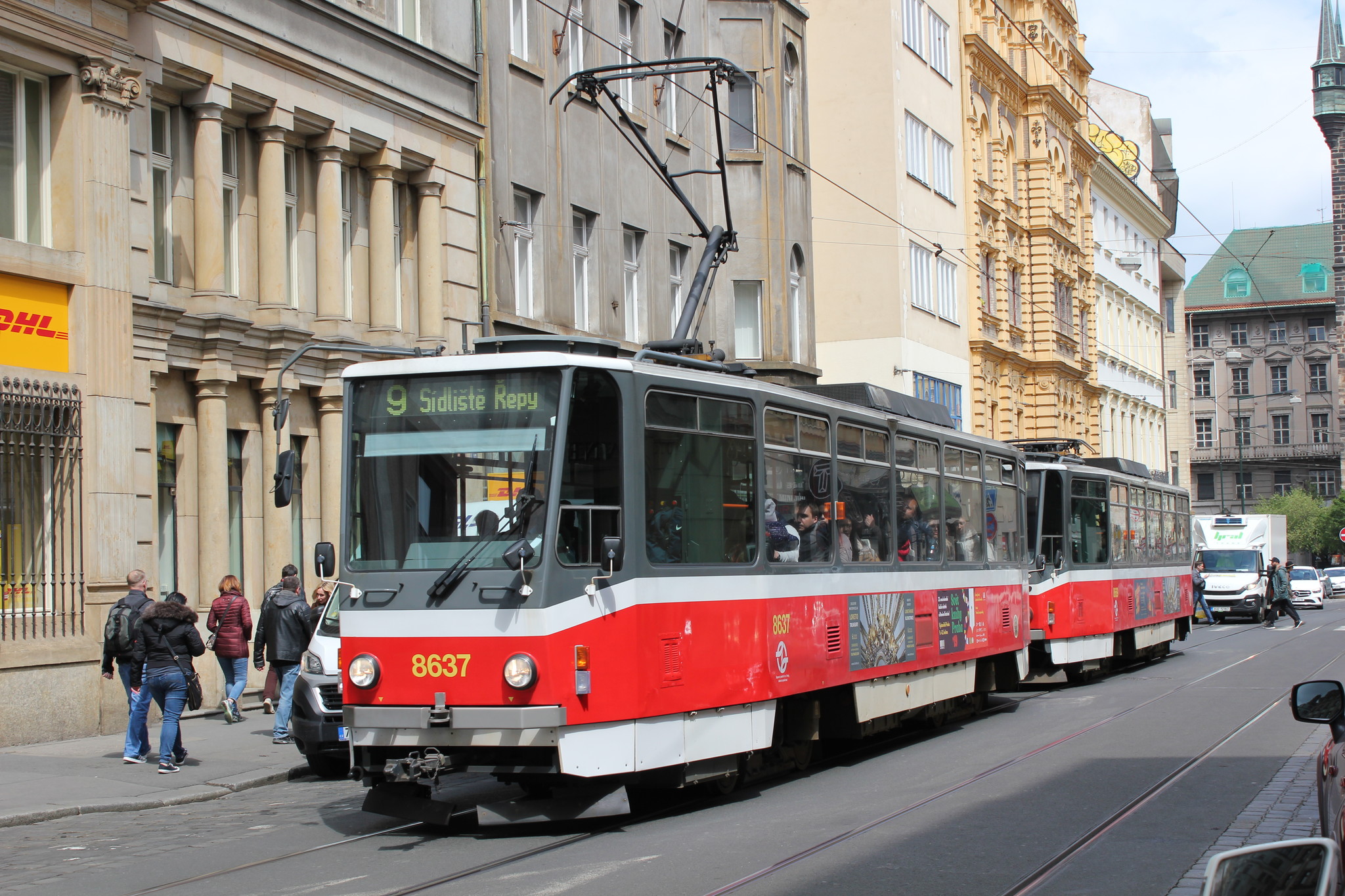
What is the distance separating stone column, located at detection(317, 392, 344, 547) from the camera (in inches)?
820

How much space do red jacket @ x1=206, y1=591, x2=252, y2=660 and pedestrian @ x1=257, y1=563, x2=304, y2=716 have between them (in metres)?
0.22

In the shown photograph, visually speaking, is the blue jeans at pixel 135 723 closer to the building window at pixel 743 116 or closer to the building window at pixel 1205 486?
the building window at pixel 743 116

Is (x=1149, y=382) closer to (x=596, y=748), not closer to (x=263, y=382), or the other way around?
(x=263, y=382)

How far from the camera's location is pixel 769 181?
3114 cm

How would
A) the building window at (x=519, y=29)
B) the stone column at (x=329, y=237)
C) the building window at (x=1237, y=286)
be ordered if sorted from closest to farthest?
the stone column at (x=329, y=237) < the building window at (x=519, y=29) < the building window at (x=1237, y=286)

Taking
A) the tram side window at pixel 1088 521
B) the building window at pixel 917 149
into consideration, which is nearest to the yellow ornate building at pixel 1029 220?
the building window at pixel 917 149

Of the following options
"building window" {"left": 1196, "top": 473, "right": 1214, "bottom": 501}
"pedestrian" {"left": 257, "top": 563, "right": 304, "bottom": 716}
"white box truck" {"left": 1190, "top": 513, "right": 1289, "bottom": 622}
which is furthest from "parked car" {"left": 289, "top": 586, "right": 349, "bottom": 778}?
"building window" {"left": 1196, "top": 473, "right": 1214, "bottom": 501}

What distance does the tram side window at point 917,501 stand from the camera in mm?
14977

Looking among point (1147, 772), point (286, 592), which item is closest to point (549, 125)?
point (286, 592)

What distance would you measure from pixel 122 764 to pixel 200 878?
5.72 metres

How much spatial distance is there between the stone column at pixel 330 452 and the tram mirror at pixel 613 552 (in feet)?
37.4

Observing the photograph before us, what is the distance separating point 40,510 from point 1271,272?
108 m

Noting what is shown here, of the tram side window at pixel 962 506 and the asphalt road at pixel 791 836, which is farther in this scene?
the tram side window at pixel 962 506

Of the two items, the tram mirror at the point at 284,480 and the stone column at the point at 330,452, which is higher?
the stone column at the point at 330,452
